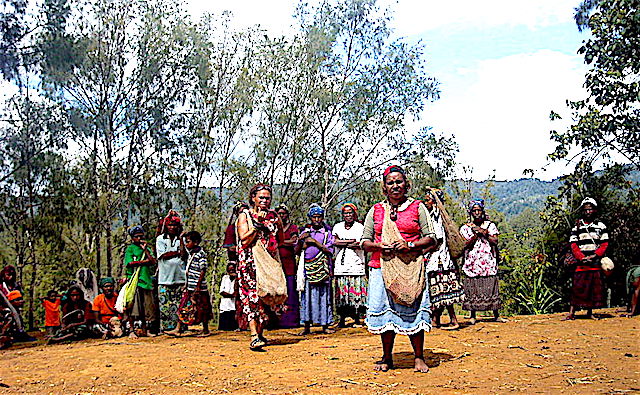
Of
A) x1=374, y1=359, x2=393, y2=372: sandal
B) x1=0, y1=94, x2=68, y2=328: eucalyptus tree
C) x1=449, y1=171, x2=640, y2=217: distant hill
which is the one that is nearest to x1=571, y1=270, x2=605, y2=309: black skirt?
x1=374, y1=359, x2=393, y2=372: sandal

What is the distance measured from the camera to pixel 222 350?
7137 millimetres

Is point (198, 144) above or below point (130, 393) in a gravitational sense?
above

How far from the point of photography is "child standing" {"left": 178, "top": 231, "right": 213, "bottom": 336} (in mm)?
8734

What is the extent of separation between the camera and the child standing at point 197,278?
28.7 ft

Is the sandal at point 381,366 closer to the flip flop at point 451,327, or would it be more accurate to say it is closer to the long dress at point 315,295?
the flip flop at point 451,327

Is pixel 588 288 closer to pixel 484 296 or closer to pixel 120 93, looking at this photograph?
pixel 484 296

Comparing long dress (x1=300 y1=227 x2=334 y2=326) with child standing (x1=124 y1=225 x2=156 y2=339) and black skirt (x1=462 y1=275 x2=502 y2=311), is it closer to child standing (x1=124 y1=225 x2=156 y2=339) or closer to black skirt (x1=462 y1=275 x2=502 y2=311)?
black skirt (x1=462 y1=275 x2=502 y2=311)

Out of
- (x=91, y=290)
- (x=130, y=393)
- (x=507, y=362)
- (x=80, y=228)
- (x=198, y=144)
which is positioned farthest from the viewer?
(x=198, y=144)

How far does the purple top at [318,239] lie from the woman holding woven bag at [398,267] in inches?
126

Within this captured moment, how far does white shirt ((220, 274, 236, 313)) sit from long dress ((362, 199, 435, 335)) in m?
4.71

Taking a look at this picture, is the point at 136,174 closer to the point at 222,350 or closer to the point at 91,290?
the point at 91,290

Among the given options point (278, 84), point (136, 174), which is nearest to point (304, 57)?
point (278, 84)

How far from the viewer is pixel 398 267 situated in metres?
5.20

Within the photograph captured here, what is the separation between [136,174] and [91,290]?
9100mm
